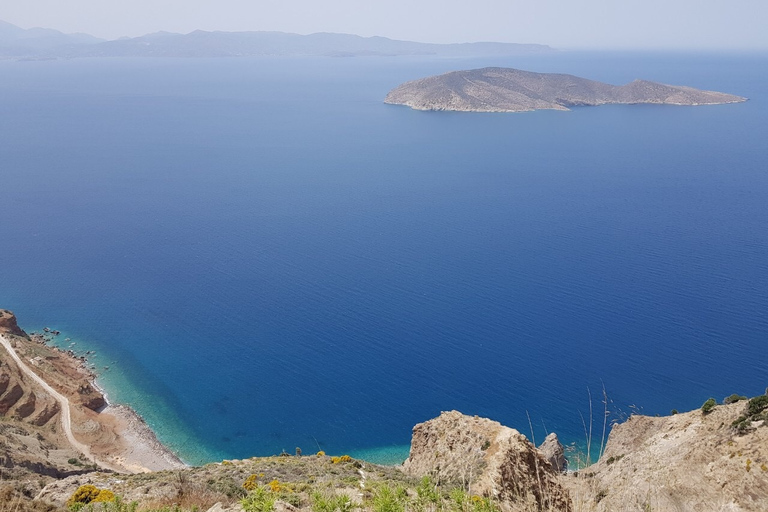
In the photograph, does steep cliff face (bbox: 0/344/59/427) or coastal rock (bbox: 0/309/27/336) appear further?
coastal rock (bbox: 0/309/27/336)

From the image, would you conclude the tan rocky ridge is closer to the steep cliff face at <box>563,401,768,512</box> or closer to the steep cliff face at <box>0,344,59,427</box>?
the steep cliff face at <box>0,344,59,427</box>

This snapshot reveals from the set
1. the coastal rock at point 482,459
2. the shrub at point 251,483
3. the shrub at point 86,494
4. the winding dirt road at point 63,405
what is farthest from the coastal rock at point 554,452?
the winding dirt road at point 63,405

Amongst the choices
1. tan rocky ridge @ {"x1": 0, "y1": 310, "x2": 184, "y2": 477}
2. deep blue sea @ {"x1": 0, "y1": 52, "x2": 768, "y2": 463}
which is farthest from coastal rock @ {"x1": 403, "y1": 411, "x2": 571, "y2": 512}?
tan rocky ridge @ {"x1": 0, "y1": 310, "x2": 184, "y2": 477}

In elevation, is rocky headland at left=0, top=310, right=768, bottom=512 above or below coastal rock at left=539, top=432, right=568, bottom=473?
above

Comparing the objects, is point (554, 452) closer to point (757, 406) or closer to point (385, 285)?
point (757, 406)

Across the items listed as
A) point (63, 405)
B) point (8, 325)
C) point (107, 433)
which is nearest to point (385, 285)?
point (107, 433)

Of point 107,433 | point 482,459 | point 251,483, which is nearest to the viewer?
point 482,459
